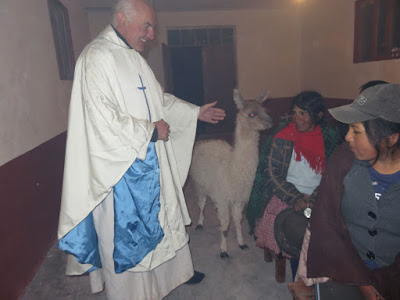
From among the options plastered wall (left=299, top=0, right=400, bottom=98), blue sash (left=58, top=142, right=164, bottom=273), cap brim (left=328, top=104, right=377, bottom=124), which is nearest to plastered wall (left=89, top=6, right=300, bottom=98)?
plastered wall (left=299, top=0, right=400, bottom=98)

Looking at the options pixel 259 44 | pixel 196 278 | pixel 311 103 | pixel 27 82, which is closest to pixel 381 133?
pixel 311 103

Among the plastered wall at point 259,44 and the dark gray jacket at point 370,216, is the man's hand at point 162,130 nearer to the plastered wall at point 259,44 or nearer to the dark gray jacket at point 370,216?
the dark gray jacket at point 370,216

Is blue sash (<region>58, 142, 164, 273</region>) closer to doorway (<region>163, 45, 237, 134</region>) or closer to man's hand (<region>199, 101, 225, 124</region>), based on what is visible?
man's hand (<region>199, 101, 225, 124</region>)

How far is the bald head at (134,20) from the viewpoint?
6.15ft

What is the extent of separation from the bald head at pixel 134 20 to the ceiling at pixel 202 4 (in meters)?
5.38

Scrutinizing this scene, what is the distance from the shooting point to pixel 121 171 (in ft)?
5.75

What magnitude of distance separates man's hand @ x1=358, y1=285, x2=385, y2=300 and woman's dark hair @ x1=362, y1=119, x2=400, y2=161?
65 cm

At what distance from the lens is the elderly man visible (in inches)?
68.6

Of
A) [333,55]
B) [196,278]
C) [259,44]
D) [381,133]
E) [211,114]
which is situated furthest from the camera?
[259,44]

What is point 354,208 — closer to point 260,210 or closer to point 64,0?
point 260,210

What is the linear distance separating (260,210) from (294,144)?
28.8 inches

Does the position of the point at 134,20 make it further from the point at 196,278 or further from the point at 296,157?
the point at 196,278

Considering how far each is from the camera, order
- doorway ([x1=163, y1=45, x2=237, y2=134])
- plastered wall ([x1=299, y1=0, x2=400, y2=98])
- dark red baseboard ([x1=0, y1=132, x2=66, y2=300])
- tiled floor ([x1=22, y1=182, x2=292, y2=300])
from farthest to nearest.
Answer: doorway ([x1=163, y1=45, x2=237, y2=134]) < plastered wall ([x1=299, y1=0, x2=400, y2=98]) < tiled floor ([x1=22, y1=182, x2=292, y2=300]) < dark red baseboard ([x1=0, y1=132, x2=66, y2=300])

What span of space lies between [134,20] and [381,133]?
1.62 metres
